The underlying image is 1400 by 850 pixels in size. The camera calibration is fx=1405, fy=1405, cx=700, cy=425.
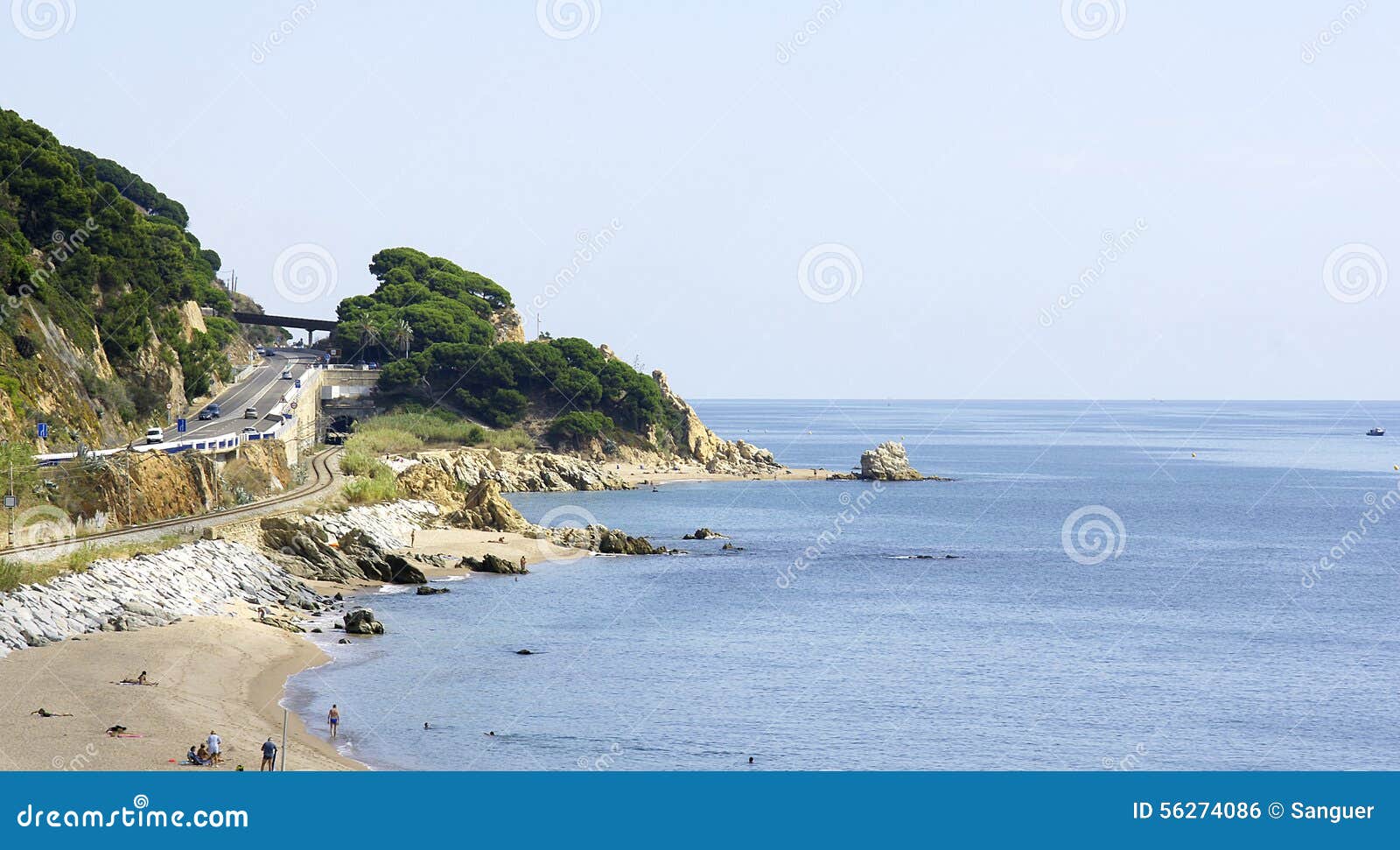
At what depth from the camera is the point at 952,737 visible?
41219 millimetres

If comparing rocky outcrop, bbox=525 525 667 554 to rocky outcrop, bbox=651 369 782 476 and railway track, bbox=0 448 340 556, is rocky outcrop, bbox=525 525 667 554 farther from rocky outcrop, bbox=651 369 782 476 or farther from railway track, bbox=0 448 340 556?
rocky outcrop, bbox=651 369 782 476

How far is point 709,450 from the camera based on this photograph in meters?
169

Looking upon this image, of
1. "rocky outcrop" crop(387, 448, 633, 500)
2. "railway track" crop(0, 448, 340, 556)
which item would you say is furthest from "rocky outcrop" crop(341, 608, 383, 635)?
"rocky outcrop" crop(387, 448, 633, 500)

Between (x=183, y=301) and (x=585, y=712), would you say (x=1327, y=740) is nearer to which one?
(x=585, y=712)

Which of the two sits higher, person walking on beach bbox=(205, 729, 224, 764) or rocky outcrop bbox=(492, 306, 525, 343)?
rocky outcrop bbox=(492, 306, 525, 343)

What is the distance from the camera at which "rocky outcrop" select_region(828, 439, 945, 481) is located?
156500 mm

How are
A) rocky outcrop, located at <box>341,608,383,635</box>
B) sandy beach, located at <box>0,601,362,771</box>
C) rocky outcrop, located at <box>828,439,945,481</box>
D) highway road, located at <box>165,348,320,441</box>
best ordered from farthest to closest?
rocky outcrop, located at <box>828,439,945,481</box> < highway road, located at <box>165,348,320,441</box> < rocky outcrop, located at <box>341,608,383,635</box> < sandy beach, located at <box>0,601,362,771</box>

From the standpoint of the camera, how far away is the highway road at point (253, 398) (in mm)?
87875

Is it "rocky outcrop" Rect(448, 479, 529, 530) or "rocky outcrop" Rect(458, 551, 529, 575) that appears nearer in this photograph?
"rocky outcrop" Rect(458, 551, 529, 575)

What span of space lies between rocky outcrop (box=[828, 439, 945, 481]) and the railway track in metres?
75.3

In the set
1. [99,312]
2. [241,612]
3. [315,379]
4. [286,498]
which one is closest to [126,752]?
[241,612]

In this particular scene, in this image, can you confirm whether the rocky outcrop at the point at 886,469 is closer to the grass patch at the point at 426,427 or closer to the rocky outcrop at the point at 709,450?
the rocky outcrop at the point at 709,450

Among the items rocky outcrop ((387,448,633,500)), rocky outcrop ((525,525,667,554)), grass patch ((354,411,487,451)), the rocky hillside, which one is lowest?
rocky outcrop ((525,525,667,554))

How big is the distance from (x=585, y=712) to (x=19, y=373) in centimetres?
4093
